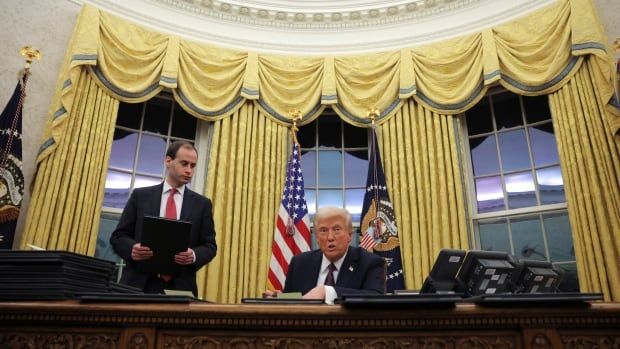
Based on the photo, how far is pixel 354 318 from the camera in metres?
1.20

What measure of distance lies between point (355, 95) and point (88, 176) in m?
3.02

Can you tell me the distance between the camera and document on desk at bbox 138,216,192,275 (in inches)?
77.3

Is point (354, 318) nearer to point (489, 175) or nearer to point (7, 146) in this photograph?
point (7, 146)

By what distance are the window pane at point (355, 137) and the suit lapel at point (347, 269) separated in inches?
142

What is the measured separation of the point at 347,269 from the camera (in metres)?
2.24

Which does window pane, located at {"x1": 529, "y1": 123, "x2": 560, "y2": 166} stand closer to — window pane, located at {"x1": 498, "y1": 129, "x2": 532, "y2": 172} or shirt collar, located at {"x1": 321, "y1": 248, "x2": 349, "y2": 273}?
window pane, located at {"x1": 498, "y1": 129, "x2": 532, "y2": 172}

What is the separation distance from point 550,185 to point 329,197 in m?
2.38

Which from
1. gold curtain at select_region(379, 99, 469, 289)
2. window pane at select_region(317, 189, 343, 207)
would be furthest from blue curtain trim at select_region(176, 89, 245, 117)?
gold curtain at select_region(379, 99, 469, 289)

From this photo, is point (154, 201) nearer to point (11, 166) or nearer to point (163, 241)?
point (163, 241)

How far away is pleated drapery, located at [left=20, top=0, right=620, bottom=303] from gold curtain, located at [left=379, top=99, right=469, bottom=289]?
1cm

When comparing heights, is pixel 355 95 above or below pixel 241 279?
above

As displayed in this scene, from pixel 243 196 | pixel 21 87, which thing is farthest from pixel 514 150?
pixel 21 87

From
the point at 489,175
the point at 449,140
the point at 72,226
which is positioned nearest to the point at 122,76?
the point at 72,226

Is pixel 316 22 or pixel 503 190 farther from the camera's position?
pixel 316 22
